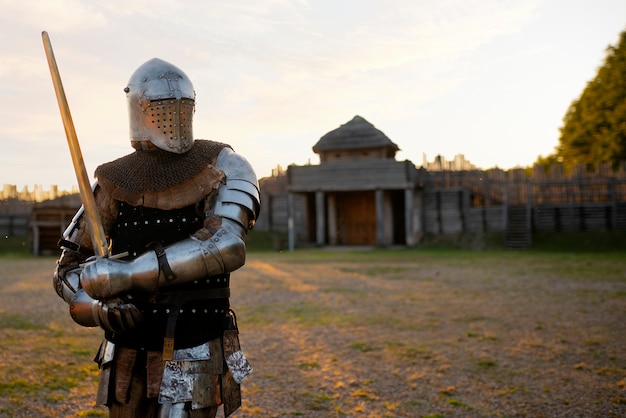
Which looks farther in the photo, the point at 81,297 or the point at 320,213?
the point at 320,213

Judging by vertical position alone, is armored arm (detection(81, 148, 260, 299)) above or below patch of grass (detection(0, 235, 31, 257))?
above

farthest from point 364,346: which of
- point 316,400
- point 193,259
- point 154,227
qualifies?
point 193,259

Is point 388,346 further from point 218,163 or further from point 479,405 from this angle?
point 218,163

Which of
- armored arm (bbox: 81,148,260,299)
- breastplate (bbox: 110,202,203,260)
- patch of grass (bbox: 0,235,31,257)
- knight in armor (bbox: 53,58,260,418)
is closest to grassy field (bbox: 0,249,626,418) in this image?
knight in armor (bbox: 53,58,260,418)

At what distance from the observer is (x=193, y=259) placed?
2.20m

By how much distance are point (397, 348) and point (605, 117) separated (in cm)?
1891

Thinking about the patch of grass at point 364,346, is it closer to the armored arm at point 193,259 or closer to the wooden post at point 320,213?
the armored arm at point 193,259

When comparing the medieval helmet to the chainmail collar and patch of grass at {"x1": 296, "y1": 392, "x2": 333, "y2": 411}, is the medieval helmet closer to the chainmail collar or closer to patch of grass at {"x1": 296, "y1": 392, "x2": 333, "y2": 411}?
the chainmail collar

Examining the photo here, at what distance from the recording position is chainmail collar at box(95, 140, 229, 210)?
2.39m

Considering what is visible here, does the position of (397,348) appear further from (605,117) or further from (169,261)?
(605,117)

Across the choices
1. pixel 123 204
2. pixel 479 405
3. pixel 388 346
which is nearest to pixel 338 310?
pixel 388 346

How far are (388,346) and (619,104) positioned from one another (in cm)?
1875

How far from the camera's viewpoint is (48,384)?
17.4ft

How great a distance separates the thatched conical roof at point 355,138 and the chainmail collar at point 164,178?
24.1 meters
